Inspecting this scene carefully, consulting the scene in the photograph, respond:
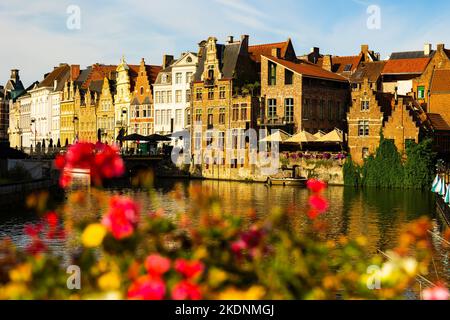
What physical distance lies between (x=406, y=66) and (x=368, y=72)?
3.91 m

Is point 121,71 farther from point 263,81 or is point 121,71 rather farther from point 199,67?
point 263,81

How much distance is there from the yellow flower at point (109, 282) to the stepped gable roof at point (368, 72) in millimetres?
69139

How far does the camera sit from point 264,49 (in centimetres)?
7719

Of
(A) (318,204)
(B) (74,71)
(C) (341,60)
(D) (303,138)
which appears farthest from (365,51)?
(A) (318,204)

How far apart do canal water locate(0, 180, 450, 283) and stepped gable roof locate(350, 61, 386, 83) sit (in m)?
18.6

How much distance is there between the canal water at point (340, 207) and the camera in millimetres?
30703

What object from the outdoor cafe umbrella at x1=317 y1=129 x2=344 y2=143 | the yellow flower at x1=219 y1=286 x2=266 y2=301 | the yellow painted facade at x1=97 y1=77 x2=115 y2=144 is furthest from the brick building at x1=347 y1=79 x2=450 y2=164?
the yellow flower at x1=219 y1=286 x2=266 y2=301

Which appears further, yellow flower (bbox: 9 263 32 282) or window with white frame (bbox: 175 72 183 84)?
window with white frame (bbox: 175 72 183 84)

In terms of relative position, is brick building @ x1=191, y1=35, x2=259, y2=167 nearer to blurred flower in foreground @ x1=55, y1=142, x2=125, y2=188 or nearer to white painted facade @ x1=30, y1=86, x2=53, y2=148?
white painted facade @ x1=30, y1=86, x2=53, y2=148

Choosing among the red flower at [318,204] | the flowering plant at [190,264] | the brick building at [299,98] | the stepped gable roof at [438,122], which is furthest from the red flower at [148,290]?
the brick building at [299,98]

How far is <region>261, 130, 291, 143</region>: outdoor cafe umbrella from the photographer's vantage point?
64637mm

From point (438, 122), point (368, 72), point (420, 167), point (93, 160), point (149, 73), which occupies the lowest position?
point (420, 167)

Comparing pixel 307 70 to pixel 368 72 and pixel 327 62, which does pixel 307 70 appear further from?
pixel 368 72
